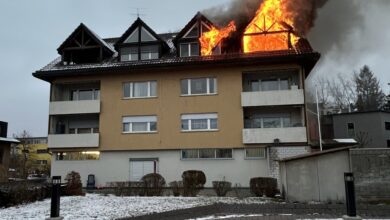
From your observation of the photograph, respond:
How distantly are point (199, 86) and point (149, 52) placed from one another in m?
4.87

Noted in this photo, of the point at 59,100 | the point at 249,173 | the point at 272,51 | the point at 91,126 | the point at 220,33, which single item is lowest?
the point at 249,173

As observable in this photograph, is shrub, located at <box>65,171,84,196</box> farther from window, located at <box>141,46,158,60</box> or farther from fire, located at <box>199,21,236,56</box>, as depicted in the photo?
fire, located at <box>199,21,236,56</box>

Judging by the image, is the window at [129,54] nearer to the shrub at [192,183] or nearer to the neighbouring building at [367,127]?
the shrub at [192,183]

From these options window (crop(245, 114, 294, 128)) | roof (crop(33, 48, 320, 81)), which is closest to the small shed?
window (crop(245, 114, 294, 128))

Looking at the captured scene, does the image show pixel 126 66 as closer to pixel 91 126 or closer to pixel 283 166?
pixel 91 126

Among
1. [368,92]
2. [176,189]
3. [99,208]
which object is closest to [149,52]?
[176,189]

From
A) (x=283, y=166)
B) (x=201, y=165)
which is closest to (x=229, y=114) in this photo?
(x=201, y=165)

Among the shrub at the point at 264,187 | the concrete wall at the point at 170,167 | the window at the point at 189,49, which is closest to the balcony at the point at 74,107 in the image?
the concrete wall at the point at 170,167

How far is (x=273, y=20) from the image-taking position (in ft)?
91.7

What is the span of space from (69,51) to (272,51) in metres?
15.8

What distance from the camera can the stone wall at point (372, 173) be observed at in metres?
15.0

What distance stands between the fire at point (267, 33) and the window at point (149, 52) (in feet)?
21.9

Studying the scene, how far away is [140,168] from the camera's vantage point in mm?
28156

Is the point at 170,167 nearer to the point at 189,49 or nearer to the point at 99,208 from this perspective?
the point at 189,49
